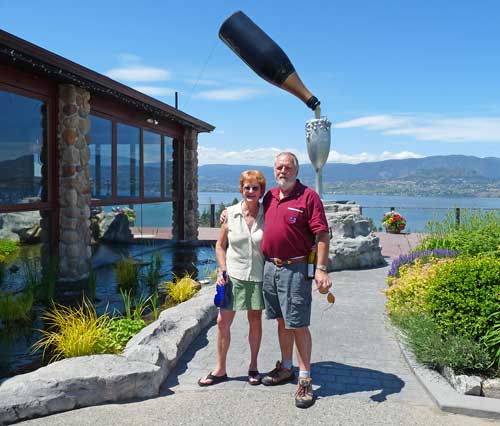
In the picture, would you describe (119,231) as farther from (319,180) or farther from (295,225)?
(295,225)

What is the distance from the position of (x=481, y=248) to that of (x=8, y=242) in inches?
249

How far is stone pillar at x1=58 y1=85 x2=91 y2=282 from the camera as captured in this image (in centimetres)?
723

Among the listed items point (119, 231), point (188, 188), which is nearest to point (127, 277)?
point (119, 231)

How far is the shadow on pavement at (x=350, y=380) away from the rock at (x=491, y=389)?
21.1 inches

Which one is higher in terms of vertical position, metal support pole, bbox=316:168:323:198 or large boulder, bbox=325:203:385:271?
metal support pole, bbox=316:168:323:198

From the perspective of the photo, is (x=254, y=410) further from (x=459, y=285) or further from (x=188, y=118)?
(x=188, y=118)

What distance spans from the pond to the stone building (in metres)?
0.55

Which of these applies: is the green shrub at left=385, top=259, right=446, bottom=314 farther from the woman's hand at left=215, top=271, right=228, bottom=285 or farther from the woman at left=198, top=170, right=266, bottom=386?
the woman's hand at left=215, top=271, right=228, bottom=285

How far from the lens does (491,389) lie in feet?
10.9

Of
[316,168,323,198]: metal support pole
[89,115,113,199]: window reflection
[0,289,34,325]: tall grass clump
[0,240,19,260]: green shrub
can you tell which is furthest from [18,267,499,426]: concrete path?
[316,168,323,198]: metal support pole

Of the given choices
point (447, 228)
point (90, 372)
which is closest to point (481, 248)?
point (447, 228)

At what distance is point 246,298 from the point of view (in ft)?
11.5

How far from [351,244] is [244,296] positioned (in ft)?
17.0

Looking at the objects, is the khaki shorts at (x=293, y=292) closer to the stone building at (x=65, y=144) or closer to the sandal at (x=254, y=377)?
the sandal at (x=254, y=377)
